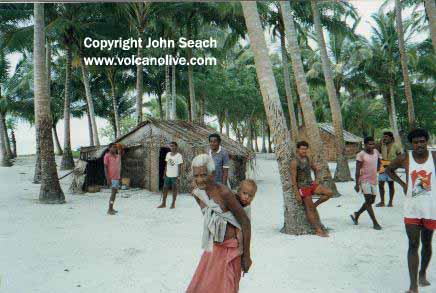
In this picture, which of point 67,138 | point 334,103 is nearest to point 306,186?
point 334,103

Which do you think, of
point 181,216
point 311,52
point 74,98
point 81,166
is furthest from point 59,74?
point 181,216

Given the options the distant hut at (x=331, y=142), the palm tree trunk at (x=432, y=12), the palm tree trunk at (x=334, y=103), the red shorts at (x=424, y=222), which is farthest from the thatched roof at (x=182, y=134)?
the distant hut at (x=331, y=142)

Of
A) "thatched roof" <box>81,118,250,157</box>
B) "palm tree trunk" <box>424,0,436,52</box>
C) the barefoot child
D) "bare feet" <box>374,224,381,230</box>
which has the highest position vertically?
"palm tree trunk" <box>424,0,436,52</box>

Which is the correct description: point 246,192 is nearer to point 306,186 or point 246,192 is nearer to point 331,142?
point 306,186

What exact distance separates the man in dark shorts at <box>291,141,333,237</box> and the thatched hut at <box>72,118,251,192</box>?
568cm

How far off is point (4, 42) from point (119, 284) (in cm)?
1409

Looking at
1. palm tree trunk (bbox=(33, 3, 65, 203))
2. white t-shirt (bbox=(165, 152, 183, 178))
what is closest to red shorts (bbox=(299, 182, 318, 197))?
white t-shirt (bbox=(165, 152, 183, 178))

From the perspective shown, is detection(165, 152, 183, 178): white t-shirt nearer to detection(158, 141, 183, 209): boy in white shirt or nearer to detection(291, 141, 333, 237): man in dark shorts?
detection(158, 141, 183, 209): boy in white shirt

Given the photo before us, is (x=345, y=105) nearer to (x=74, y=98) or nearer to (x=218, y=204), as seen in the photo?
(x=74, y=98)

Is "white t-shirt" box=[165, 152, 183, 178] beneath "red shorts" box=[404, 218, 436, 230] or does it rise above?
above

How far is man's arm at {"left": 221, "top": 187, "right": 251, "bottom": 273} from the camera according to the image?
8.36ft

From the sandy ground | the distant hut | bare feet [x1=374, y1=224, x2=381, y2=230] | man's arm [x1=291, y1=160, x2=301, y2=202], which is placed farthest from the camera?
the distant hut

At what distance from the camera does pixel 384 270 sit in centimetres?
428

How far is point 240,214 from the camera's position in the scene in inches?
102
